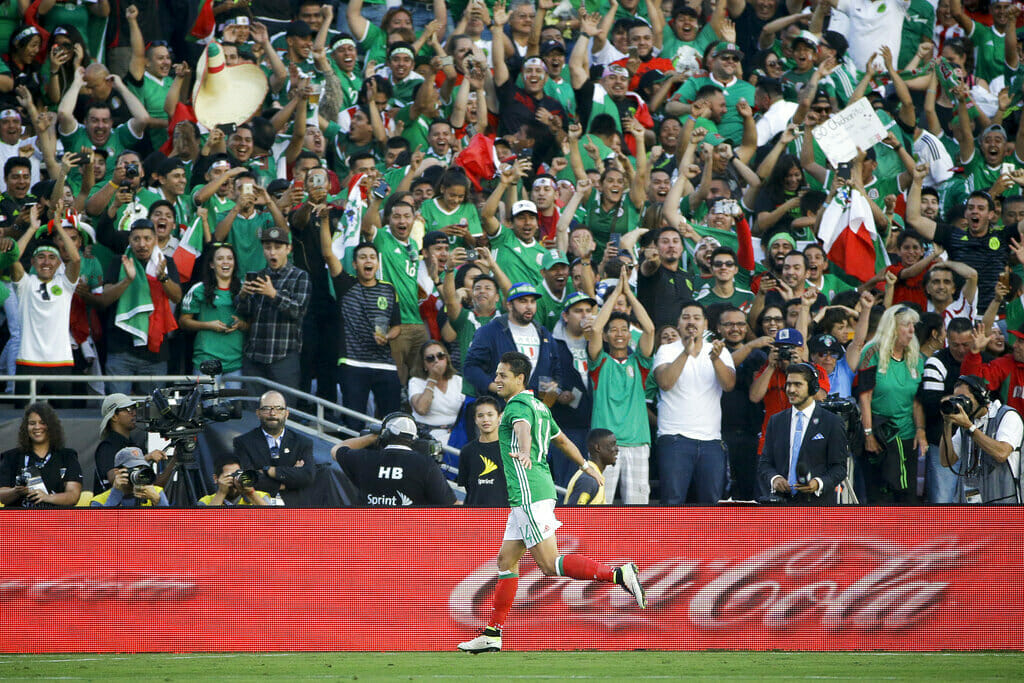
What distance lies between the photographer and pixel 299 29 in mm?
14703

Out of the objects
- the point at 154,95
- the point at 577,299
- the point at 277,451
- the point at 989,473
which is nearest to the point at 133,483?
the point at 277,451

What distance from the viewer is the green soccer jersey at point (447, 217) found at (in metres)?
13.1

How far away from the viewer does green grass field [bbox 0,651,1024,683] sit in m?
7.58

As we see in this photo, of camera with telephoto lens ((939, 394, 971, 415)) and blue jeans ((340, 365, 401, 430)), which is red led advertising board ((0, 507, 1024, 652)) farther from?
blue jeans ((340, 365, 401, 430))

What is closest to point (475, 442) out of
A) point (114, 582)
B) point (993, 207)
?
point (114, 582)

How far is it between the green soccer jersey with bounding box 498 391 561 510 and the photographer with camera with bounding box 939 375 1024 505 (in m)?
3.93

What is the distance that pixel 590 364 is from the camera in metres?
11.8

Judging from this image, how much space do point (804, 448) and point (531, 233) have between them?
12.9 feet

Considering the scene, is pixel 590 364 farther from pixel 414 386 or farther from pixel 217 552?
pixel 217 552

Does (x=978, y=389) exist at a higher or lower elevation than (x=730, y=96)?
lower

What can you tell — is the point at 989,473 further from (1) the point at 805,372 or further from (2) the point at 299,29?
(2) the point at 299,29

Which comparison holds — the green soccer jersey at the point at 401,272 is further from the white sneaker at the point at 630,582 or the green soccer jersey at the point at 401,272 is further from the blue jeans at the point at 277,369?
the white sneaker at the point at 630,582

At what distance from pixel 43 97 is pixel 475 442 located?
290 inches

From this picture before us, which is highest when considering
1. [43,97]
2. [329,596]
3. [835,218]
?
[43,97]
